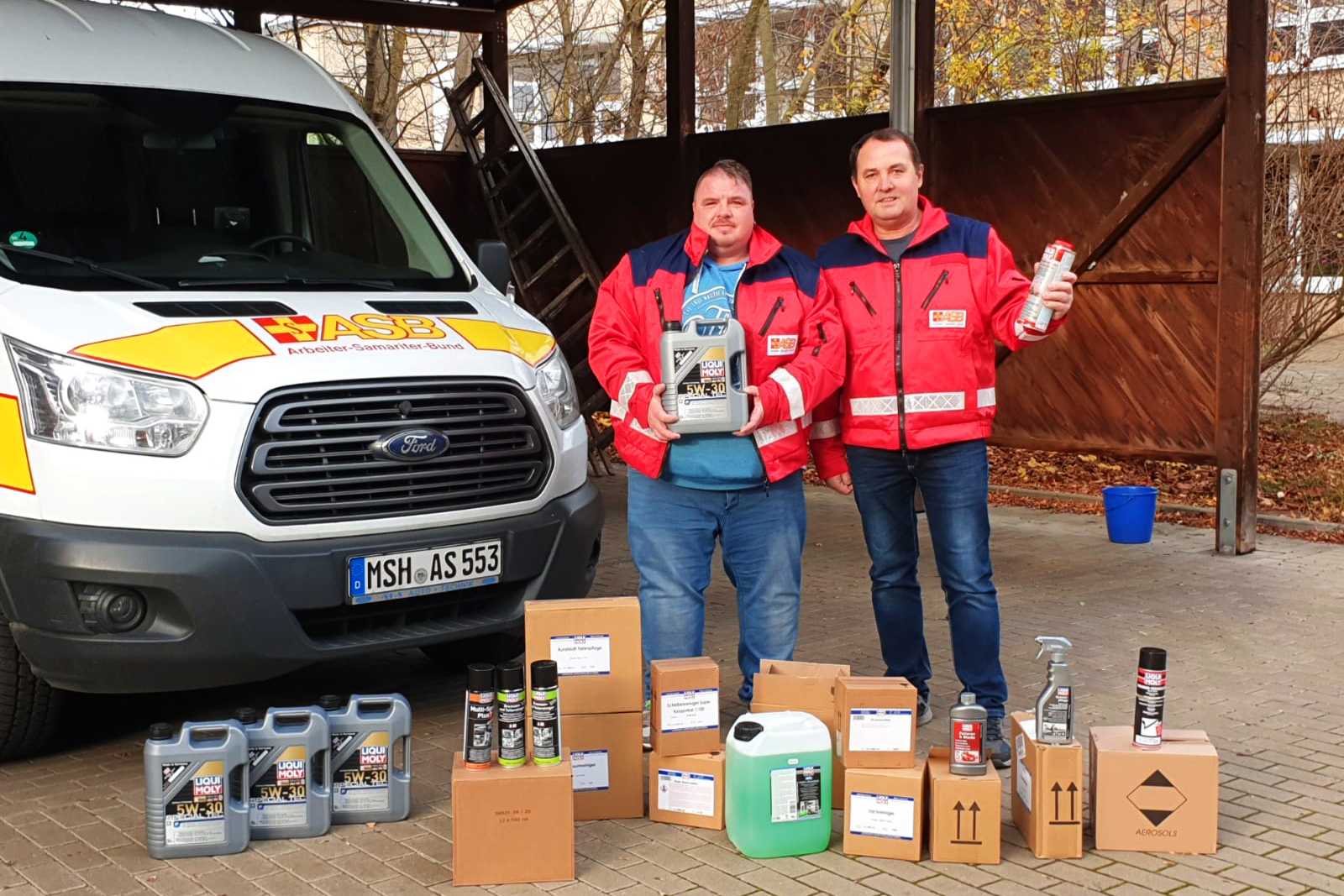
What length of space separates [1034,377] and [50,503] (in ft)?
25.1

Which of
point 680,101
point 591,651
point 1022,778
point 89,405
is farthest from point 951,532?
point 680,101

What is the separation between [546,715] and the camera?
Result: 4066 millimetres

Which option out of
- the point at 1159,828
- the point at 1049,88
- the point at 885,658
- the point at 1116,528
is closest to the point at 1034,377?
the point at 1116,528

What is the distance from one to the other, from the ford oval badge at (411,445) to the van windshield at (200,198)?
88 cm

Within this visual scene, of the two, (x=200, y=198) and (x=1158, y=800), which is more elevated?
(x=200, y=198)

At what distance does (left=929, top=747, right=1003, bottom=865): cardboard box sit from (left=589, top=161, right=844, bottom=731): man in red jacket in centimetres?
107

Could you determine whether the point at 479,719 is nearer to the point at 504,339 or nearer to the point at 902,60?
the point at 504,339

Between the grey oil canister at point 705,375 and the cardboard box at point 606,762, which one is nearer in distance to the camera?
the cardboard box at point 606,762

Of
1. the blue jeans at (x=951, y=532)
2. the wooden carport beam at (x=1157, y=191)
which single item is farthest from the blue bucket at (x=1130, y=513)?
the blue jeans at (x=951, y=532)

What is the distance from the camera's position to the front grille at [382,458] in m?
4.55

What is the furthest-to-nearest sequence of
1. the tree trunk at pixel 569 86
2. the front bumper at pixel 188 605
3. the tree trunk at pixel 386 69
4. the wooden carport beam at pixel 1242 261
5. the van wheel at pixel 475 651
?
the tree trunk at pixel 569 86, the tree trunk at pixel 386 69, the wooden carport beam at pixel 1242 261, the van wheel at pixel 475 651, the front bumper at pixel 188 605

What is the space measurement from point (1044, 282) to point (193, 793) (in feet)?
9.62

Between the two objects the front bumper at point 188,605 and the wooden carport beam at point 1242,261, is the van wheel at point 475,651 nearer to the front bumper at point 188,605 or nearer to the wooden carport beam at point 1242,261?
the front bumper at point 188,605

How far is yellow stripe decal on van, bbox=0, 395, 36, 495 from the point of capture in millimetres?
4344
